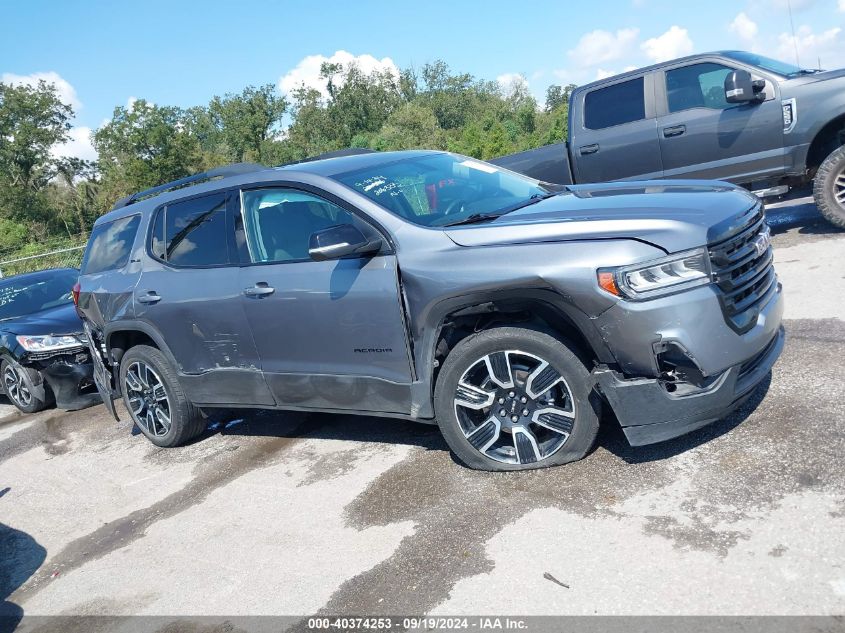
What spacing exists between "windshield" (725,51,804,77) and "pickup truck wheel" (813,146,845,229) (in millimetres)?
1045

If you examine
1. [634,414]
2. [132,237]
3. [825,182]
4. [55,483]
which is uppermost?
[132,237]

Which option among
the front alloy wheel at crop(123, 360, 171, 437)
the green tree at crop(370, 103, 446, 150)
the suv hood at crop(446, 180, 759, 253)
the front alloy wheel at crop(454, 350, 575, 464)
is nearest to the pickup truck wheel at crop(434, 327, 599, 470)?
the front alloy wheel at crop(454, 350, 575, 464)

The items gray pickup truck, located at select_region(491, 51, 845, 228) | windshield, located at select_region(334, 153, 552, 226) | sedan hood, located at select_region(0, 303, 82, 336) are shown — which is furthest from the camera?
sedan hood, located at select_region(0, 303, 82, 336)

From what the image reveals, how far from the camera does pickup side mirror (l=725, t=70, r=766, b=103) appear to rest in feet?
24.8

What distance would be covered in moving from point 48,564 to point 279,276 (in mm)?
2224

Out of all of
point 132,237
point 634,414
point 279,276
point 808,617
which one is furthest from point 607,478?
point 132,237

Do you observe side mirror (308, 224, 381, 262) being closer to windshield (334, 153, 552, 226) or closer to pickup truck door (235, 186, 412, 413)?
Answer: pickup truck door (235, 186, 412, 413)

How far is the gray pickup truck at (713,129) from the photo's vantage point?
748 cm

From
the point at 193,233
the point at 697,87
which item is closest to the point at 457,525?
the point at 193,233

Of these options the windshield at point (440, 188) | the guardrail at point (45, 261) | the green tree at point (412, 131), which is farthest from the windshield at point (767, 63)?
the green tree at point (412, 131)

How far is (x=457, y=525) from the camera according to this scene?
12.1 ft

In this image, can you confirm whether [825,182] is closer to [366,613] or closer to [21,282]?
[366,613]

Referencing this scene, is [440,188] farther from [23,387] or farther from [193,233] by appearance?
[23,387]

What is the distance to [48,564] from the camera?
448 centimetres
